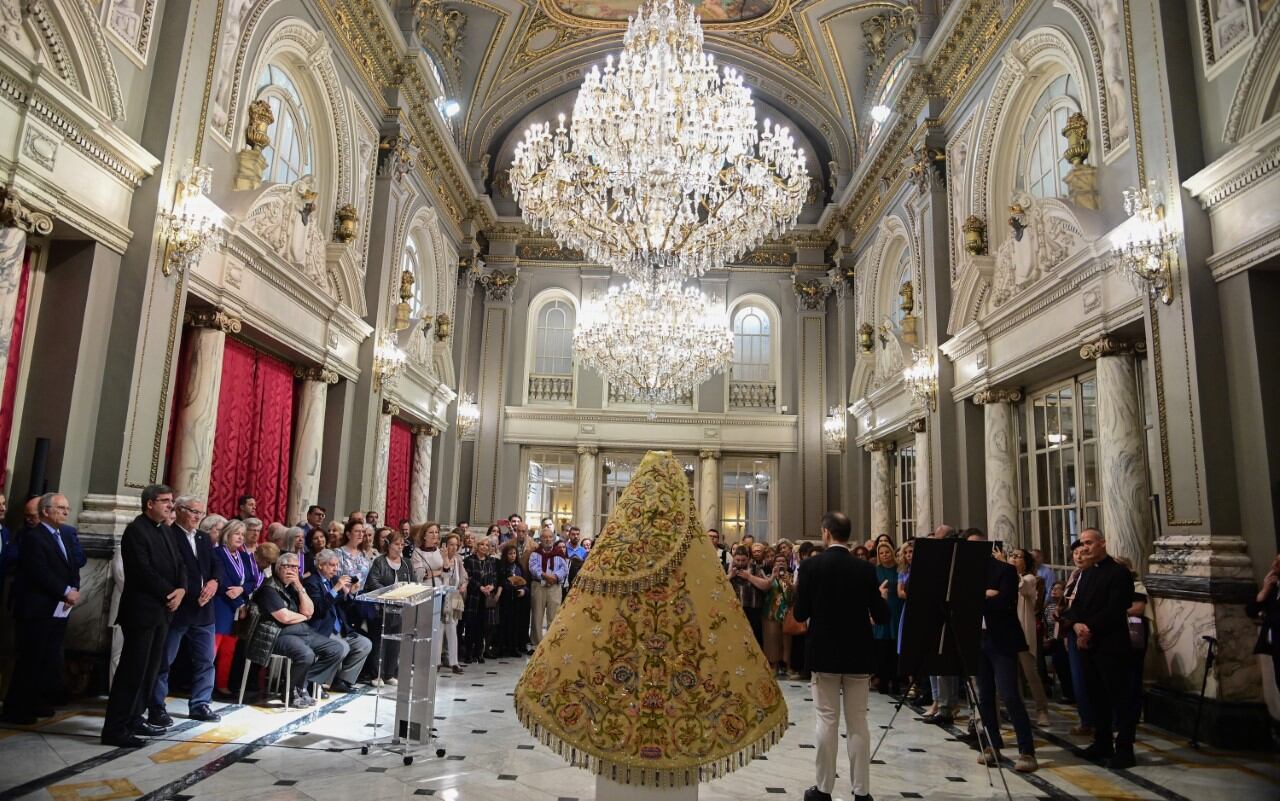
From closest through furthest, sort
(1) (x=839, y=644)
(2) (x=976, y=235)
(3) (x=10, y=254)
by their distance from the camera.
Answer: (1) (x=839, y=644) → (3) (x=10, y=254) → (2) (x=976, y=235)

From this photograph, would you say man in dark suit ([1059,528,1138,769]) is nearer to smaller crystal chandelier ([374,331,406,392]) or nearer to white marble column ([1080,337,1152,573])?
white marble column ([1080,337,1152,573])

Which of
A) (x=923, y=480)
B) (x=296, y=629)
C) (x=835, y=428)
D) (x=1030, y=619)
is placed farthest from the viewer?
(x=835, y=428)

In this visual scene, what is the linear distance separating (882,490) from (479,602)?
7780mm

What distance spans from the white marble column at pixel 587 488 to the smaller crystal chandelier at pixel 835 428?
454 centimetres

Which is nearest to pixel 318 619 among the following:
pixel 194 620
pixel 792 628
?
pixel 194 620

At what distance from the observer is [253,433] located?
898 cm

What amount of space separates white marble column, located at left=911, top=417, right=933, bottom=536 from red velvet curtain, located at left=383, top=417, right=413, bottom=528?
24.7 ft

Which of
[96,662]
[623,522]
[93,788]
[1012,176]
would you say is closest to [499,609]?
[96,662]

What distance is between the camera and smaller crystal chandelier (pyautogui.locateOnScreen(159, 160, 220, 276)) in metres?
6.66

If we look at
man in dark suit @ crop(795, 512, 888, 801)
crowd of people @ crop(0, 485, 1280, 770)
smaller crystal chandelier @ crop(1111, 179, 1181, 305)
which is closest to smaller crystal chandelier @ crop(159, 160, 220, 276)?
crowd of people @ crop(0, 485, 1280, 770)

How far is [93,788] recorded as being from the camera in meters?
3.97

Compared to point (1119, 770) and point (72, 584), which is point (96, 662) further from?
point (1119, 770)

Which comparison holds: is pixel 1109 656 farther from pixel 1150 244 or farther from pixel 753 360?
pixel 753 360

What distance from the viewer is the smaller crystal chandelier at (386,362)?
1117 centimetres
